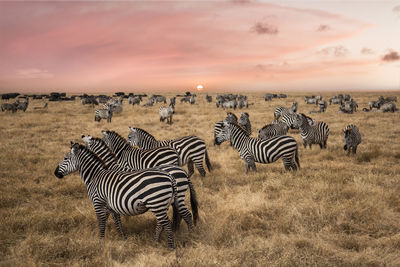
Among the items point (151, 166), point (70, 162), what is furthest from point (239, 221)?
point (70, 162)

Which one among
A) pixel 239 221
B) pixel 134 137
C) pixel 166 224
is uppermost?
pixel 134 137

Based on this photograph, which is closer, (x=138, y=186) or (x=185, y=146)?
(x=138, y=186)

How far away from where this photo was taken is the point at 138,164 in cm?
795

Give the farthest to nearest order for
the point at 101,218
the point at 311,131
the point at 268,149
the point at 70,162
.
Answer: the point at 311,131 < the point at 268,149 < the point at 70,162 < the point at 101,218

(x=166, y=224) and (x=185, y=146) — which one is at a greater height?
(x=185, y=146)

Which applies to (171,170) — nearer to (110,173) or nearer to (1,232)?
(110,173)

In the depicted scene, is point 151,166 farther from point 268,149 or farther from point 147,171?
Result: point 268,149

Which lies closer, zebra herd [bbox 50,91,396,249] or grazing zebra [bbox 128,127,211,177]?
zebra herd [bbox 50,91,396,249]

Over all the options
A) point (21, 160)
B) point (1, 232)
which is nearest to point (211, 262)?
point (1, 232)

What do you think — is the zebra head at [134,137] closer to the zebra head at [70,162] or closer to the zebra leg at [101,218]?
the zebra head at [70,162]

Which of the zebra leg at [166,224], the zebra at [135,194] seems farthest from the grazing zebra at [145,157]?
the zebra leg at [166,224]

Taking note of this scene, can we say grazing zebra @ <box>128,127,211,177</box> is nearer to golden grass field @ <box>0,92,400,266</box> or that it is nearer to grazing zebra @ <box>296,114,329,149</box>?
golden grass field @ <box>0,92,400,266</box>

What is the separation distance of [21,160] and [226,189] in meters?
10.1

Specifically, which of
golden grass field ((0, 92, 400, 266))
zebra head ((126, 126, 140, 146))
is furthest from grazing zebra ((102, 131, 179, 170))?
zebra head ((126, 126, 140, 146))
